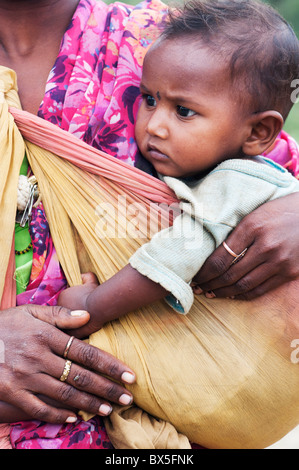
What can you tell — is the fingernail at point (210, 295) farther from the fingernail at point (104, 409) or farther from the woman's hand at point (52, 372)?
the fingernail at point (104, 409)

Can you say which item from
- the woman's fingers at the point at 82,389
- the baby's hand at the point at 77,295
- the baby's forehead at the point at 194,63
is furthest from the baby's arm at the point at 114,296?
the baby's forehead at the point at 194,63

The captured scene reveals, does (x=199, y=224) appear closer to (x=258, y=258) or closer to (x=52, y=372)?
(x=258, y=258)

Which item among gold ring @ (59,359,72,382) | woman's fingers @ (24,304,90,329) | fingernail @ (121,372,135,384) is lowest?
gold ring @ (59,359,72,382)

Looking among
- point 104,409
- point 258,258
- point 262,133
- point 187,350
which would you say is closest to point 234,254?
point 258,258

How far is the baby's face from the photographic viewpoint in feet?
5.12

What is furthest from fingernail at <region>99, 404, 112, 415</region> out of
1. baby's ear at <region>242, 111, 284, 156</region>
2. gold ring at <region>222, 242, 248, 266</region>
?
baby's ear at <region>242, 111, 284, 156</region>

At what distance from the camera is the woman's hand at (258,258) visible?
1476 mm

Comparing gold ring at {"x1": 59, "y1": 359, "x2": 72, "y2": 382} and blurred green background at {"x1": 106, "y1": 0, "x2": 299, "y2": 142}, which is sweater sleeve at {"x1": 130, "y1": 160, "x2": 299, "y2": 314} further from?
blurred green background at {"x1": 106, "y1": 0, "x2": 299, "y2": 142}

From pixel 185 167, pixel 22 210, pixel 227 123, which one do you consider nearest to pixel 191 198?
pixel 185 167

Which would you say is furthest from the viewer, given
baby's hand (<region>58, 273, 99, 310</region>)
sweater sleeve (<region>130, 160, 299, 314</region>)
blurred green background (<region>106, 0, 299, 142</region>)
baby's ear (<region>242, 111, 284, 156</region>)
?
blurred green background (<region>106, 0, 299, 142</region>)

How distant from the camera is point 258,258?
4.87 feet

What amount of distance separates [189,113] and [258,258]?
0.49 meters

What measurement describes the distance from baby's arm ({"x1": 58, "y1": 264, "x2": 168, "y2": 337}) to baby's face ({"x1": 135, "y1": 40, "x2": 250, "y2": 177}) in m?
0.40

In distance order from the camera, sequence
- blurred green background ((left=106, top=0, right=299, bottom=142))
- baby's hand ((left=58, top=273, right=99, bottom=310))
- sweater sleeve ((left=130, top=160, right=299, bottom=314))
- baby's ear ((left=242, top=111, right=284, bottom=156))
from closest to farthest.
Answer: sweater sleeve ((left=130, top=160, right=299, bottom=314))
baby's hand ((left=58, top=273, right=99, bottom=310))
baby's ear ((left=242, top=111, right=284, bottom=156))
blurred green background ((left=106, top=0, right=299, bottom=142))
